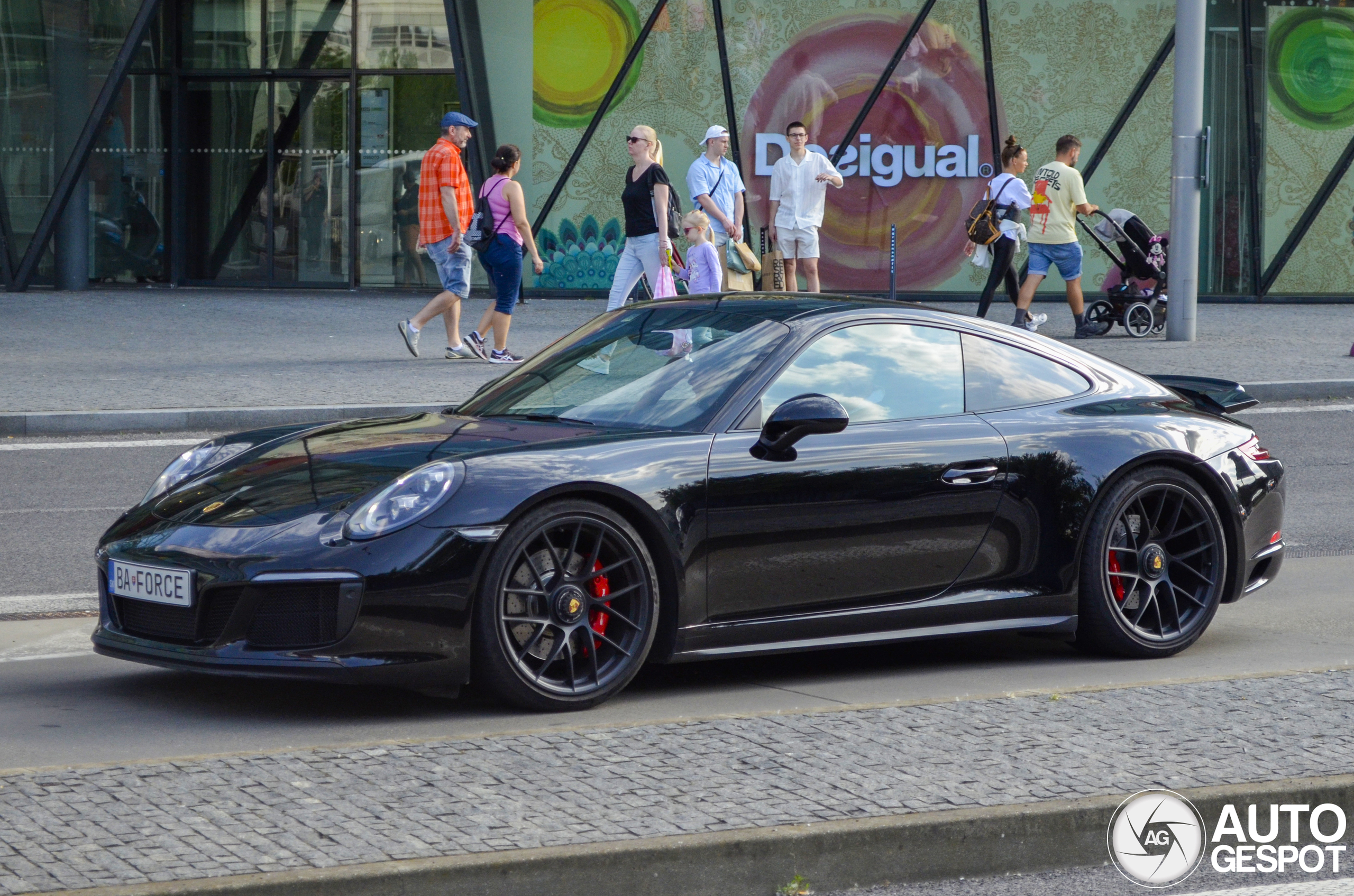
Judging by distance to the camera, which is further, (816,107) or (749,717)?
(816,107)

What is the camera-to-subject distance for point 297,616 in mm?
4957

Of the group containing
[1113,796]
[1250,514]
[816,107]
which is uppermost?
[816,107]

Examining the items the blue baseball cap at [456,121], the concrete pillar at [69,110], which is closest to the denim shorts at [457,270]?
the blue baseball cap at [456,121]

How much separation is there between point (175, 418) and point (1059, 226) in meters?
9.40

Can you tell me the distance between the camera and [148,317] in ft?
63.9

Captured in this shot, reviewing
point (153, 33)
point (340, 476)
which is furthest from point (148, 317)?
point (340, 476)

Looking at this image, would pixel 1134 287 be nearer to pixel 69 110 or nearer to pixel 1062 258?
pixel 1062 258

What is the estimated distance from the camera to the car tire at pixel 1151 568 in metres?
6.00

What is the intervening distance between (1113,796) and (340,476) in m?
2.36

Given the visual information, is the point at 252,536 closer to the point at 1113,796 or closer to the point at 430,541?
the point at 430,541

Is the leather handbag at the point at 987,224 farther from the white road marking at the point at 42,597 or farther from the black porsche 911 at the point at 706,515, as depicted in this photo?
the white road marking at the point at 42,597

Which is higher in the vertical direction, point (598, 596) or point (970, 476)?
point (970, 476)

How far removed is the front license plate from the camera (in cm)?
505

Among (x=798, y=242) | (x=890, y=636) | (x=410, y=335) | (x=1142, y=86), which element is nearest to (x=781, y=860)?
(x=890, y=636)
